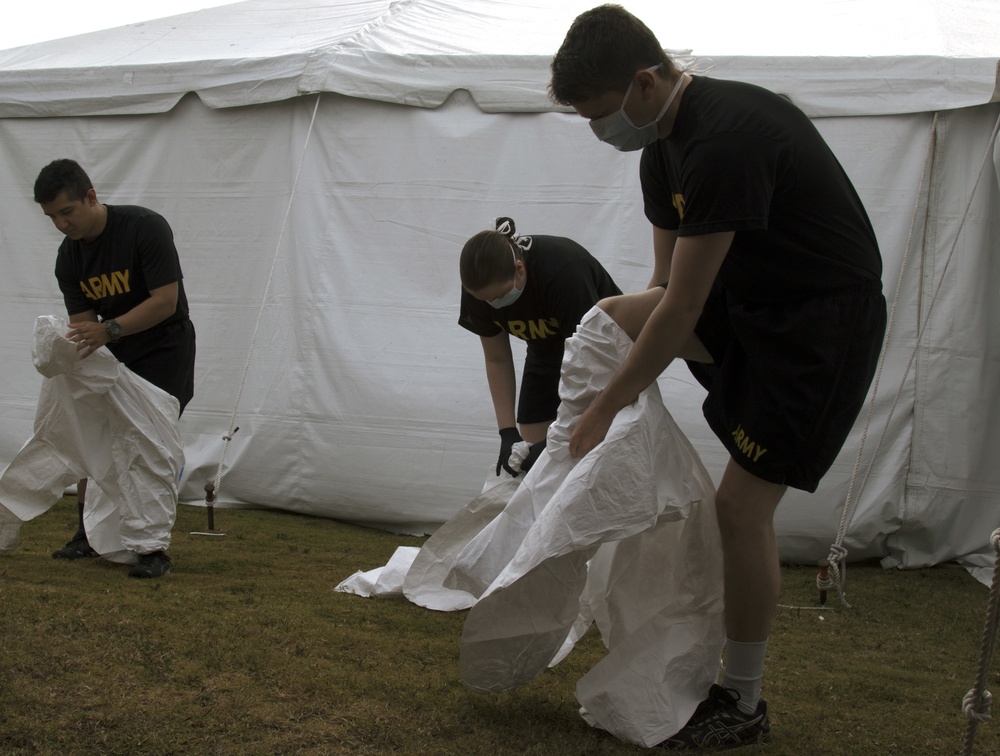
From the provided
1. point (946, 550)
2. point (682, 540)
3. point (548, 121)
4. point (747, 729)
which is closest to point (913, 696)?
point (747, 729)

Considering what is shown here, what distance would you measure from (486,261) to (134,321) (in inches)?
41.2

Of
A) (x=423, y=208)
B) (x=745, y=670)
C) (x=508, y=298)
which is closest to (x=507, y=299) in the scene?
(x=508, y=298)

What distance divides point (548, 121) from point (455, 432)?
49.0 inches

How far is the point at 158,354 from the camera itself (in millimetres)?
2881

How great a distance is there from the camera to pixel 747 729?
64.2 inches

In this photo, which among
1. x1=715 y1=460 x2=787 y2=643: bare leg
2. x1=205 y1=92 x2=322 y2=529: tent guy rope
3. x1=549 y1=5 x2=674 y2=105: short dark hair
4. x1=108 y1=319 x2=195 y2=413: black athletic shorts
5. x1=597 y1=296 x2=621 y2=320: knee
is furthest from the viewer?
x1=205 y1=92 x2=322 y2=529: tent guy rope

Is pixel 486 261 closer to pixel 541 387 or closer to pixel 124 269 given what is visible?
pixel 541 387

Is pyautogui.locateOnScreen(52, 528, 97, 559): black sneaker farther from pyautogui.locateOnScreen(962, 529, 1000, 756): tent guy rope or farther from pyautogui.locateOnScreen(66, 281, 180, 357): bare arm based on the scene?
pyautogui.locateOnScreen(962, 529, 1000, 756): tent guy rope

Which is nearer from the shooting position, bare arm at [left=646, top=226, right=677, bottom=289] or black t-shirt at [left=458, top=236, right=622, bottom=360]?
bare arm at [left=646, top=226, right=677, bottom=289]

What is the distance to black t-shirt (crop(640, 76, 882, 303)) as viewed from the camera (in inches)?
55.6

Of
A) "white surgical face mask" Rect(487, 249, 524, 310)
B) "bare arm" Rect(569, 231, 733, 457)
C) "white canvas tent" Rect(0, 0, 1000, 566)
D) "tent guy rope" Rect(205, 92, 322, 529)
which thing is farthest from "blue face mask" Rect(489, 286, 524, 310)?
"tent guy rope" Rect(205, 92, 322, 529)

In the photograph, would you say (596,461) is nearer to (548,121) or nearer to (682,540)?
(682,540)

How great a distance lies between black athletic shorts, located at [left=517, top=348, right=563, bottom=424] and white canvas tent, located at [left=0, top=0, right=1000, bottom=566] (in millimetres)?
1070

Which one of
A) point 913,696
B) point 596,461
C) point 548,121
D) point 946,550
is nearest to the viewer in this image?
point 596,461
